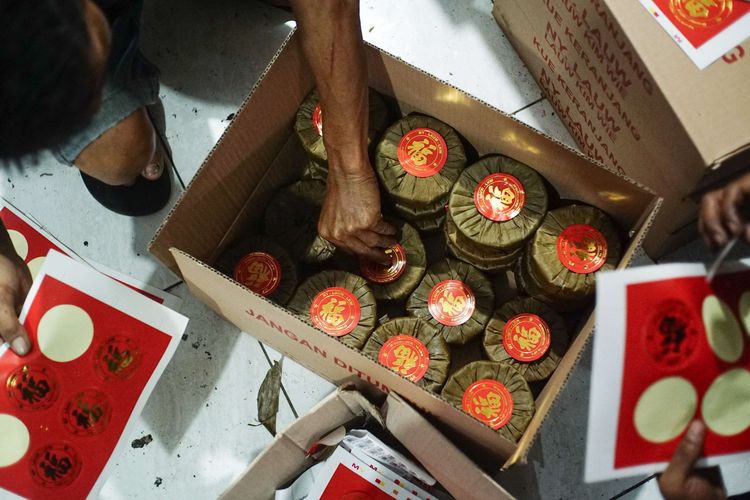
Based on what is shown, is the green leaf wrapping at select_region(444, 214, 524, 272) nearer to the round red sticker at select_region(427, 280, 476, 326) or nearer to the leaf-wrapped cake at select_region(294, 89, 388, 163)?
the round red sticker at select_region(427, 280, 476, 326)

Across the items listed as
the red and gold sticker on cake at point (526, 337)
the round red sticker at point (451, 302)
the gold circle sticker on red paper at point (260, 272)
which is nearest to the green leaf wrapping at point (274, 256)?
the gold circle sticker on red paper at point (260, 272)

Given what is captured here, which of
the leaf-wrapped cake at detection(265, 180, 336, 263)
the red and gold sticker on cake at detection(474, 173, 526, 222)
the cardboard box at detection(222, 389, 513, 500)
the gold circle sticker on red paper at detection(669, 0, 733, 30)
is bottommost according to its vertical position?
the cardboard box at detection(222, 389, 513, 500)

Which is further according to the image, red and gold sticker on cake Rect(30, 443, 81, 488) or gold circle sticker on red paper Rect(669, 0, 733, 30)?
red and gold sticker on cake Rect(30, 443, 81, 488)

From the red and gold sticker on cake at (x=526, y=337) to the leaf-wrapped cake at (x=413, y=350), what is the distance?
99 millimetres

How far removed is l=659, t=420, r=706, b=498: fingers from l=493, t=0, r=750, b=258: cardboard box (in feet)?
1.07

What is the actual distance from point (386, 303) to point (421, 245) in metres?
0.12

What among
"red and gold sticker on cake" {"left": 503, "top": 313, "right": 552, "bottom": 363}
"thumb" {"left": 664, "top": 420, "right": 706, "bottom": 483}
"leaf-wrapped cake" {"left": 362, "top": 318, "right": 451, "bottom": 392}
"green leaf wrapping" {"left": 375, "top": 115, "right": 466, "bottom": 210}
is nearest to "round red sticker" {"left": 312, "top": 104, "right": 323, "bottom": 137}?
"green leaf wrapping" {"left": 375, "top": 115, "right": 466, "bottom": 210}

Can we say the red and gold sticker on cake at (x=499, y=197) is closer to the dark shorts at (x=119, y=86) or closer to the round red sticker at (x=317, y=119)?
the round red sticker at (x=317, y=119)

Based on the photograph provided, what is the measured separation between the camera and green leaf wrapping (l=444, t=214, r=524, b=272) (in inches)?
38.3

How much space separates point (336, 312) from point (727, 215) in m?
0.55

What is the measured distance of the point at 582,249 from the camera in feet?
3.01

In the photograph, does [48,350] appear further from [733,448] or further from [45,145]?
[733,448]

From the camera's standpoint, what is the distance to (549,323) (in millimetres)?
987

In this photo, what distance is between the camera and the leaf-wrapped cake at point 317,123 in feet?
3.28
